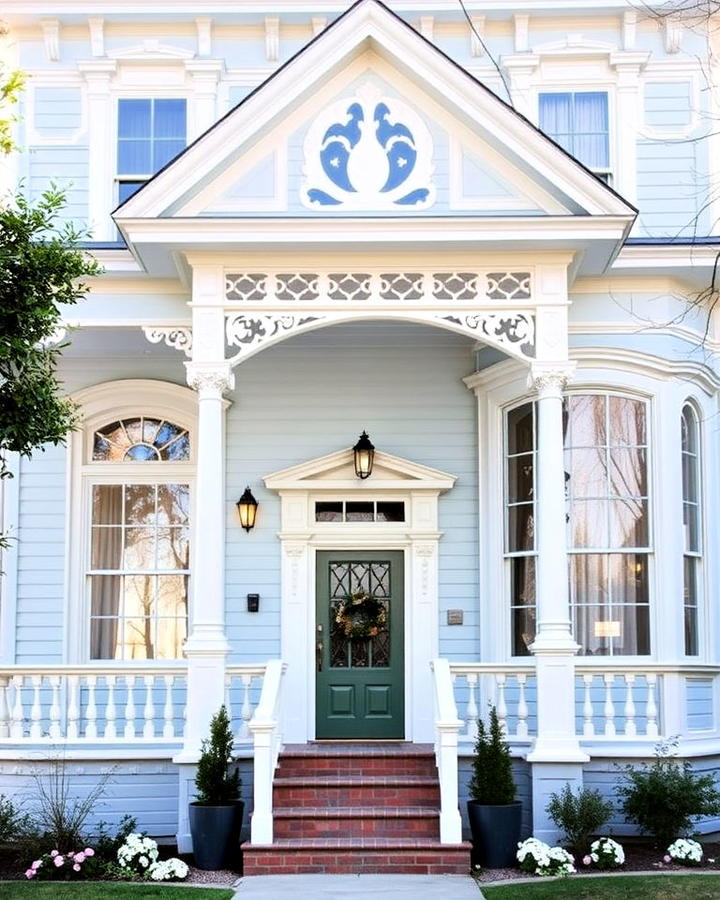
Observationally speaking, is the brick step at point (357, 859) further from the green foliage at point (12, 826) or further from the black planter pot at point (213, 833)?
the green foliage at point (12, 826)

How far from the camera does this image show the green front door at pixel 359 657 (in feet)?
40.6

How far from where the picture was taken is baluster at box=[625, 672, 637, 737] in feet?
35.7

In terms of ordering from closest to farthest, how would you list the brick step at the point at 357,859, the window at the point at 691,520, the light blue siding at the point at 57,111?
the brick step at the point at 357,859
the window at the point at 691,520
the light blue siding at the point at 57,111

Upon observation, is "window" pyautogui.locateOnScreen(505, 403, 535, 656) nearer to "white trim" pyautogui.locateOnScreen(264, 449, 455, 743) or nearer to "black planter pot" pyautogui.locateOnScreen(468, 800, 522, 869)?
"white trim" pyautogui.locateOnScreen(264, 449, 455, 743)

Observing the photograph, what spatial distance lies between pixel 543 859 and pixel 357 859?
1410 mm

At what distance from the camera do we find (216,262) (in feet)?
34.9

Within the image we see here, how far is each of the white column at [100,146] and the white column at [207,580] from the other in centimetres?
330

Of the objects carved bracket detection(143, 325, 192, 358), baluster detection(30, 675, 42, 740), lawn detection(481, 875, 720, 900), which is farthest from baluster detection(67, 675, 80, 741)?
lawn detection(481, 875, 720, 900)

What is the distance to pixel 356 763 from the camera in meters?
10.9

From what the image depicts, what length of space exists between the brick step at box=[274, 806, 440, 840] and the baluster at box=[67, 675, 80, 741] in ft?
6.88

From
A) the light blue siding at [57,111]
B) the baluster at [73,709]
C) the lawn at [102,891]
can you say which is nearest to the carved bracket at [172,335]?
the baluster at [73,709]

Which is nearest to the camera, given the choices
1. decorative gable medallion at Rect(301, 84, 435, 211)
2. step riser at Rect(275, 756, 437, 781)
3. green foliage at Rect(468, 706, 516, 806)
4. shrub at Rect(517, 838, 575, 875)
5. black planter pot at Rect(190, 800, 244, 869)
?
shrub at Rect(517, 838, 575, 875)

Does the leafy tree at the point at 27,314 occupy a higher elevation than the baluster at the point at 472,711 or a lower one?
higher

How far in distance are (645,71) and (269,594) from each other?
6818 millimetres
